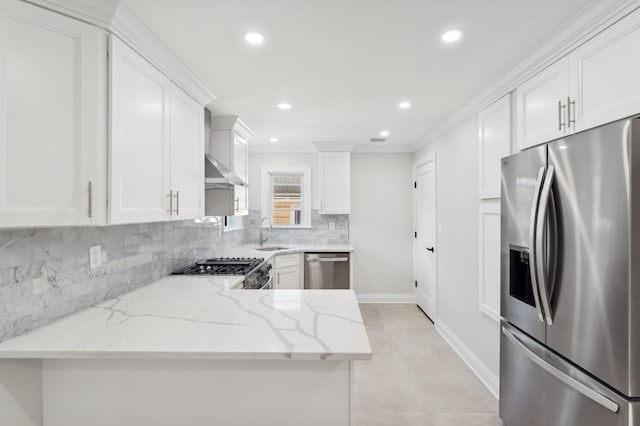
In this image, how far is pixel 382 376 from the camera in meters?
2.86

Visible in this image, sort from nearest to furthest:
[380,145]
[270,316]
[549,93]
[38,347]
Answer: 1. [38,347]
2. [270,316]
3. [549,93]
4. [380,145]

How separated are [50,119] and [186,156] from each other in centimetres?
103

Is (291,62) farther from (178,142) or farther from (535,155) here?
(535,155)

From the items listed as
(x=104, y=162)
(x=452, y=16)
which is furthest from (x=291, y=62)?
(x=104, y=162)

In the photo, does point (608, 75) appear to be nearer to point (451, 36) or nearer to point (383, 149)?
point (451, 36)

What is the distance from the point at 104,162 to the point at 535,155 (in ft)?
7.11

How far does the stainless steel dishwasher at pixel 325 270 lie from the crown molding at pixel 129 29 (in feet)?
9.13

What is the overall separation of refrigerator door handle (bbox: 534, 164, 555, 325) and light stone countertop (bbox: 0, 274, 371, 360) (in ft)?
3.02

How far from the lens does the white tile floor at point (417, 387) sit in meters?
2.29

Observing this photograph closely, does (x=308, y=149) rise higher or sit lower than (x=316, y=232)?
higher

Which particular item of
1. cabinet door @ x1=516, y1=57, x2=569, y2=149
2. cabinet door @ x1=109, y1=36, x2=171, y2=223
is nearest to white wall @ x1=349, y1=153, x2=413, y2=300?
cabinet door @ x1=516, y1=57, x2=569, y2=149

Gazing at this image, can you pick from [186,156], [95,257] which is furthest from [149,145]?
[95,257]

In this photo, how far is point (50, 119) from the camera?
4.10ft

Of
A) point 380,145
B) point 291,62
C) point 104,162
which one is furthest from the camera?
point 380,145
